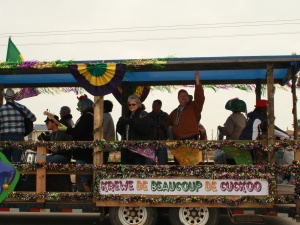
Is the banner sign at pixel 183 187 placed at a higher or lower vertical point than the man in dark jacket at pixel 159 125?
lower

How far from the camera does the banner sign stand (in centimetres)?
707

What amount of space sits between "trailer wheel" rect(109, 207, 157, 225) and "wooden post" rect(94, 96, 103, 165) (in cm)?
79

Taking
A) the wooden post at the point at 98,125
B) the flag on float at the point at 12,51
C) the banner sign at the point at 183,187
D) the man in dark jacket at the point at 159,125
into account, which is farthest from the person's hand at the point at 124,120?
the flag on float at the point at 12,51

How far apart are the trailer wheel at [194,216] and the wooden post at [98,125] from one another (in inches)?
53.6

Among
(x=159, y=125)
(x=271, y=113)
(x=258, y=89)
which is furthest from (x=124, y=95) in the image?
(x=271, y=113)

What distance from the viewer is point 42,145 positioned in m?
7.48

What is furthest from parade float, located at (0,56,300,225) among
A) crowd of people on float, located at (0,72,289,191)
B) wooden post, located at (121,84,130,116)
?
wooden post, located at (121,84,130,116)

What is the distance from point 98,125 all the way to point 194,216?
2.01m

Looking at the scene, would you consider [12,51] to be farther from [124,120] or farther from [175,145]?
[175,145]

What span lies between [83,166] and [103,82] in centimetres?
131

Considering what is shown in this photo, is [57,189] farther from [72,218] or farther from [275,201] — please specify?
[275,201]

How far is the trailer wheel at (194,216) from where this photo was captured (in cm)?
725

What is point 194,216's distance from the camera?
24.0 feet

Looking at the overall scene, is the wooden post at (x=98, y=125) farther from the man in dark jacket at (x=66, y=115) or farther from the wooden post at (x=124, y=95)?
the wooden post at (x=124, y=95)
